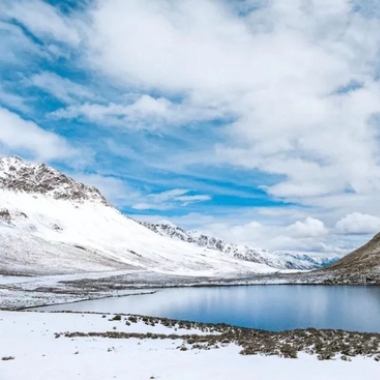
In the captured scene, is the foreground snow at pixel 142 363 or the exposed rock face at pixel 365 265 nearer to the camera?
the foreground snow at pixel 142 363

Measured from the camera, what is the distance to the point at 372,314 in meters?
62.0

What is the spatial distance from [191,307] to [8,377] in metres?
59.4

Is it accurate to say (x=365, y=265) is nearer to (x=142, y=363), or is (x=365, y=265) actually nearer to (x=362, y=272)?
(x=362, y=272)

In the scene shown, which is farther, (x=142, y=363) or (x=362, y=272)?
(x=362, y=272)

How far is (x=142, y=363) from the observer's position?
24.2 meters

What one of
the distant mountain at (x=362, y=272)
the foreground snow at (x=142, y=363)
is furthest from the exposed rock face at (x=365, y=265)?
the foreground snow at (x=142, y=363)

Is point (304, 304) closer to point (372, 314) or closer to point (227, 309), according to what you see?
point (227, 309)

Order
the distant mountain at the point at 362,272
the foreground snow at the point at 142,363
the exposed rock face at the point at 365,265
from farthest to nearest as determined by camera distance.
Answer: the exposed rock face at the point at 365,265 → the distant mountain at the point at 362,272 → the foreground snow at the point at 142,363

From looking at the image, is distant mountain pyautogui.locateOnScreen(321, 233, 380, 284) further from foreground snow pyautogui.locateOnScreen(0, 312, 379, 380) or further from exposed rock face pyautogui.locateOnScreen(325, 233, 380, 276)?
foreground snow pyautogui.locateOnScreen(0, 312, 379, 380)

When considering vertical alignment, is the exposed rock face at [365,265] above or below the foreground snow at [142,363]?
above

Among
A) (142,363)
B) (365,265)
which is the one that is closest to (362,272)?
(365,265)

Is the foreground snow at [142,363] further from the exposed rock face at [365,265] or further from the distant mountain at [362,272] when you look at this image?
the exposed rock face at [365,265]

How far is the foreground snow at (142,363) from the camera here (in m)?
20.6

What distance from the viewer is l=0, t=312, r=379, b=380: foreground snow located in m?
20.6
